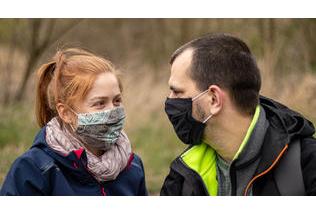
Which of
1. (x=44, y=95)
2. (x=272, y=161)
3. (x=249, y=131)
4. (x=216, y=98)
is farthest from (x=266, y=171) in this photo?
(x=44, y=95)

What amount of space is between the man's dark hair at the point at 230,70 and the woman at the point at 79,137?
1.68 feet

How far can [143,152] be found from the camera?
9.61m

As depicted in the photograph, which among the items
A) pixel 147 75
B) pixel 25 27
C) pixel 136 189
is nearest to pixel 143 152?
pixel 147 75

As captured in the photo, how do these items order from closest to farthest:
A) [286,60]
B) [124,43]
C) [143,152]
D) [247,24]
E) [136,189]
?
[136,189], [143,152], [286,60], [247,24], [124,43]

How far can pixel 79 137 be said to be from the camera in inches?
166

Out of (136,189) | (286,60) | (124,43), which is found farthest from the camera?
(124,43)

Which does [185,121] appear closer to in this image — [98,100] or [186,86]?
[186,86]

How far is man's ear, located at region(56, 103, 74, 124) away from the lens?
420 cm

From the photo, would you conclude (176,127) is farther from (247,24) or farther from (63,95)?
(247,24)

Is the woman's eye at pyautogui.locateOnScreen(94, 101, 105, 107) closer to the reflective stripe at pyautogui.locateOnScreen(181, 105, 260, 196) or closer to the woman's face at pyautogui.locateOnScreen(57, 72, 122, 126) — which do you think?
the woman's face at pyautogui.locateOnScreen(57, 72, 122, 126)

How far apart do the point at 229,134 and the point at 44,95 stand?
119cm

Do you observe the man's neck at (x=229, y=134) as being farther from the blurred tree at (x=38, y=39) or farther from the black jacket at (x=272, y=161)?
the blurred tree at (x=38, y=39)

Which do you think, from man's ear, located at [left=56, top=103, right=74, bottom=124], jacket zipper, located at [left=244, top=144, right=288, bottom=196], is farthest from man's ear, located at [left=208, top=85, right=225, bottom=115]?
man's ear, located at [left=56, top=103, right=74, bottom=124]

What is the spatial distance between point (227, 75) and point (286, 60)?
7572 mm
